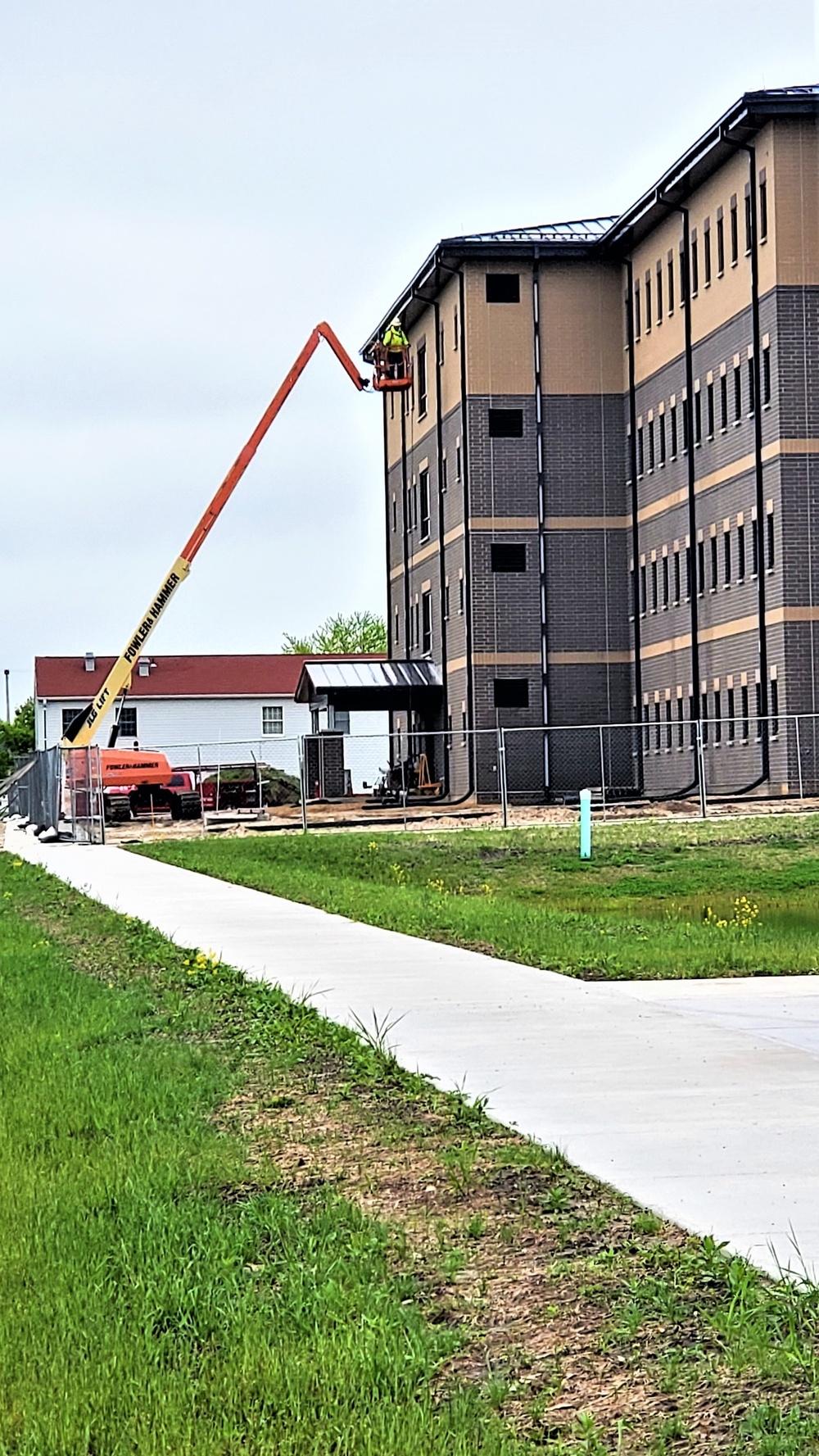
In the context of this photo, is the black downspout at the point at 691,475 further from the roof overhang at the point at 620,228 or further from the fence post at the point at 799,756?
the fence post at the point at 799,756

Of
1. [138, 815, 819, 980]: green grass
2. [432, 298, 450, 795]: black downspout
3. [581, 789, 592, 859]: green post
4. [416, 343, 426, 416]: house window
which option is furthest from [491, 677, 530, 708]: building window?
[581, 789, 592, 859]: green post

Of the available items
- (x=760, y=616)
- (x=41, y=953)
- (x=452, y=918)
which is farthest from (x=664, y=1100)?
(x=760, y=616)

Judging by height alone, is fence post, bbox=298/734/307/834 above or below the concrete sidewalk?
above

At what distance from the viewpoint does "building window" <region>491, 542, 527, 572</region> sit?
5562 cm

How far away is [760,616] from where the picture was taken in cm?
4506

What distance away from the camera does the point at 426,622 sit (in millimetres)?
63344

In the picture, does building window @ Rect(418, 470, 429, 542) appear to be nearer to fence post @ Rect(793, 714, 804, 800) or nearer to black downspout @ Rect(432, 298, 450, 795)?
black downspout @ Rect(432, 298, 450, 795)

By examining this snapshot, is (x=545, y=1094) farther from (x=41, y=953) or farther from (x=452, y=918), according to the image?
(x=452, y=918)

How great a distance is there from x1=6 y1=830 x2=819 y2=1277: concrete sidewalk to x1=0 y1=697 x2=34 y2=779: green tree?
104921mm

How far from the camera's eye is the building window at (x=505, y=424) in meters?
55.8

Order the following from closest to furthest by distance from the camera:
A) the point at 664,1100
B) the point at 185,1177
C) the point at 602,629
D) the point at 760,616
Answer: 1. the point at 185,1177
2. the point at 664,1100
3. the point at 760,616
4. the point at 602,629

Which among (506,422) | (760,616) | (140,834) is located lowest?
(140,834)

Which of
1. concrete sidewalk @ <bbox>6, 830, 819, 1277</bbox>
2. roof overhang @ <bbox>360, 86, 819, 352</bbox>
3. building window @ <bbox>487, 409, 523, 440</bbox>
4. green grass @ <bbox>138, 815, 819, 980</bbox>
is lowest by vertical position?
green grass @ <bbox>138, 815, 819, 980</bbox>

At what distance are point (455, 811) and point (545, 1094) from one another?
3884 centimetres
